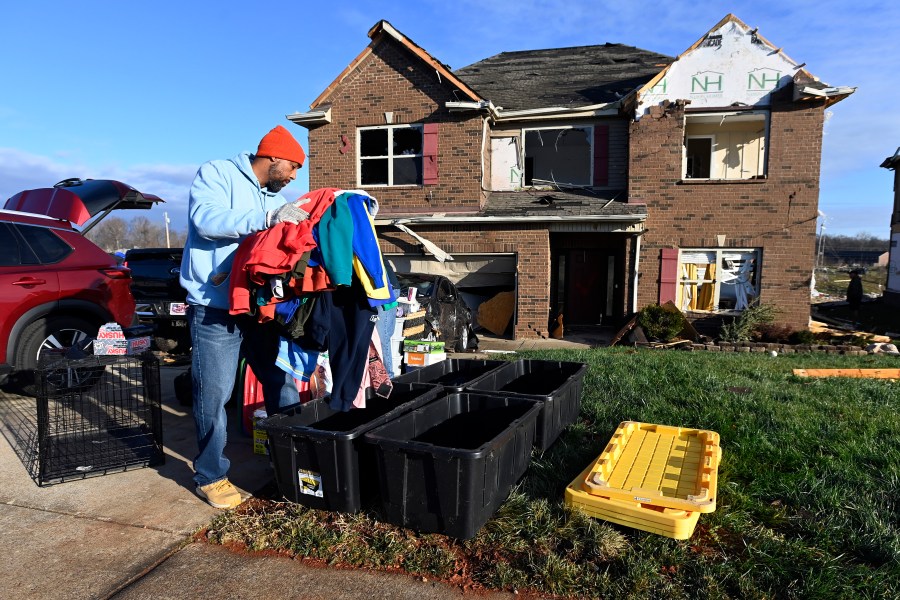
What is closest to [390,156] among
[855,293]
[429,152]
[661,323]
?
[429,152]

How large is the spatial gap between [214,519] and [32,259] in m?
4.16

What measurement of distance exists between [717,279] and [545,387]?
9.81 metres

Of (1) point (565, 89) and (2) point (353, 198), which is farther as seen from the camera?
(1) point (565, 89)

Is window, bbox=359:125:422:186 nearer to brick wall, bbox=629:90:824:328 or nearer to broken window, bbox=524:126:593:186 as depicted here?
broken window, bbox=524:126:593:186

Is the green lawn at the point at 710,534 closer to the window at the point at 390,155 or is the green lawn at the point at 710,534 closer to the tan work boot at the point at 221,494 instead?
the tan work boot at the point at 221,494

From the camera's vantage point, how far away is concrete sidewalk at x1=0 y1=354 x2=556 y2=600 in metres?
2.62

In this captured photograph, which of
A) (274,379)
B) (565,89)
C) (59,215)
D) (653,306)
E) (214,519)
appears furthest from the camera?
(565,89)

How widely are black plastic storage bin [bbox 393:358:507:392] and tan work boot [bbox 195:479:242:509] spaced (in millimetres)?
1475

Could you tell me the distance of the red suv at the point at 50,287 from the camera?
17.8ft

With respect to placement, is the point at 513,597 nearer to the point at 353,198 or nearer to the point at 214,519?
the point at 214,519

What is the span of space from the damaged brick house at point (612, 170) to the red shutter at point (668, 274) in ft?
0.09

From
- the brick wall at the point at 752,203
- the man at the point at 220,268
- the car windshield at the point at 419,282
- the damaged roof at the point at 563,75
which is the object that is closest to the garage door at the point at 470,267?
the brick wall at the point at 752,203

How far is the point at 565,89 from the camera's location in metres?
14.7

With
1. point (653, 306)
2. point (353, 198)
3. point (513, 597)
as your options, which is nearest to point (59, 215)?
point (353, 198)
